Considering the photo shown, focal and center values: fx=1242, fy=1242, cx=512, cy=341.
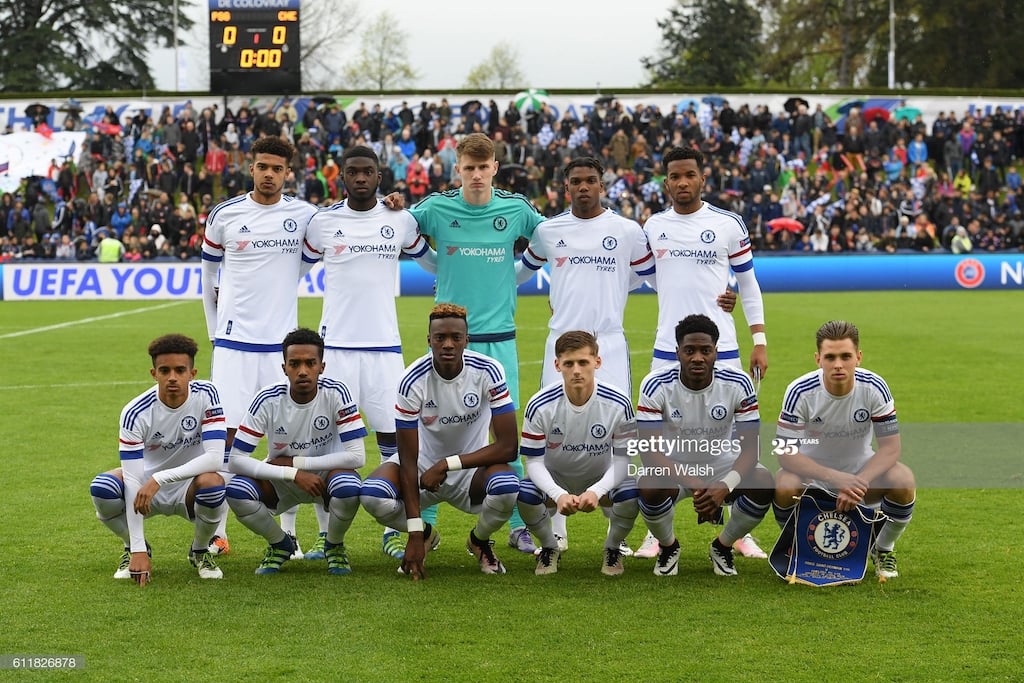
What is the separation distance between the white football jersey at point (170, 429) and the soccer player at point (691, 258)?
93.6 inches

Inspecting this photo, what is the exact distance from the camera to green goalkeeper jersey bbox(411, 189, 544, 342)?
687 centimetres

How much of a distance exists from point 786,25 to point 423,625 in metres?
57.1

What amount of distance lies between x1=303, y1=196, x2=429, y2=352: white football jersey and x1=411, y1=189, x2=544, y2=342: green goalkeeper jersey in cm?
20

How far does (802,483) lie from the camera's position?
5902 mm

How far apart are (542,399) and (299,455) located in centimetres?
127

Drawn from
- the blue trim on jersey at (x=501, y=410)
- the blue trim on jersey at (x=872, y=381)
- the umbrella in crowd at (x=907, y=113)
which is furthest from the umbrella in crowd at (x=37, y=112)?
the blue trim on jersey at (x=872, y=381)

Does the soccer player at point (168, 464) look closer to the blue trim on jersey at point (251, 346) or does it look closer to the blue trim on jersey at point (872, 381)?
the blue trim on jersey at point (251, 346)

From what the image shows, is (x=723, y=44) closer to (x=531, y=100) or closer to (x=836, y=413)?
(x=531, y=100)

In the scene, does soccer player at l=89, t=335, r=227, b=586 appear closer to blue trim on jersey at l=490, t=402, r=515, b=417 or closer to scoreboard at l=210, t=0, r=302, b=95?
blue trim on jersey at l=490, t=402, r=515, b=417

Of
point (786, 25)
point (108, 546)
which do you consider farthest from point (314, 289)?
point (786, 25)

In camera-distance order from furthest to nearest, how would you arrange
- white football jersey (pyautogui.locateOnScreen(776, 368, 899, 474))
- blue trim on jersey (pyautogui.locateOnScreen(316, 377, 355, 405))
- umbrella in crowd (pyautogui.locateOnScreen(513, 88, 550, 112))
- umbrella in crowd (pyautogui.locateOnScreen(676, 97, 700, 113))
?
umbrella in crowd (pyautogui.locateOnScreen(676, 97, 700, 113))
umbrella in crowd (pyautogui.locateOnScreen(513, 88, 550, 112))
blue trim on jersey (pyautogui.locateOnScreen(316, 377, 355, 405))
white football jersey (pyautogui.locateOnScreen(776, 368, 899, 474))

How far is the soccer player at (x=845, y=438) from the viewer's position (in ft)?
19.1

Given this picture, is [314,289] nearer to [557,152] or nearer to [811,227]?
[557,152]

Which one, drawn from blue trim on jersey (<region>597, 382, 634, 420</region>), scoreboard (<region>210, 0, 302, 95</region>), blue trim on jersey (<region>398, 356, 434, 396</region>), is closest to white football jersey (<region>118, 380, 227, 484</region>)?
blue trim on jersey (<region>398, 356, 434, 396</region>)
